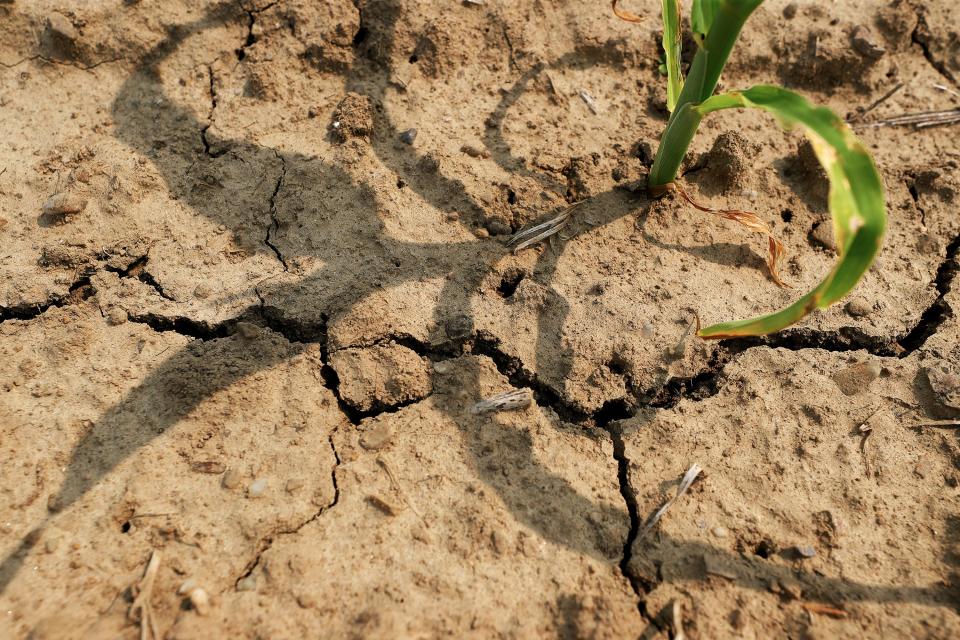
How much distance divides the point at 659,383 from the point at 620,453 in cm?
23

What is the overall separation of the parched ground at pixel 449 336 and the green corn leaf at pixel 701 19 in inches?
19.5

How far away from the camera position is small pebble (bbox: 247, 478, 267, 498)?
155cm

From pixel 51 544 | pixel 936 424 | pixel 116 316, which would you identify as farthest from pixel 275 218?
pixel 936 424

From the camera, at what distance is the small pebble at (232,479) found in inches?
61.4

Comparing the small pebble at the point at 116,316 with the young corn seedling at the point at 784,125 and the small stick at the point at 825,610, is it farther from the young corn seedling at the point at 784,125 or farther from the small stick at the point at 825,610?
the small stick at the point at 825,610

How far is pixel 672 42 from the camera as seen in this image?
1861mm

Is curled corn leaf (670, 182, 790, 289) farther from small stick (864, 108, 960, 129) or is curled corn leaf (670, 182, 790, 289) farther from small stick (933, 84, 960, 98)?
small stick (933, 84, 960, 98)

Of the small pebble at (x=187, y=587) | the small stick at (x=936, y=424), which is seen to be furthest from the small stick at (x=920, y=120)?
the small pebble at (x=187, y=587)

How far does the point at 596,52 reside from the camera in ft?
7.77

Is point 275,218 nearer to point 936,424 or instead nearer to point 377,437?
point 377,437

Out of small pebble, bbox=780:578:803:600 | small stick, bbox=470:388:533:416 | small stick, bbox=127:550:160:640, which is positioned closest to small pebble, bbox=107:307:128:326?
small stick, bbox=127:550:160:640

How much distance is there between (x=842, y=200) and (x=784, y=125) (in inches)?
9.2

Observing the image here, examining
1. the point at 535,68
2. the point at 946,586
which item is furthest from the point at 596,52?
the point at 946,586

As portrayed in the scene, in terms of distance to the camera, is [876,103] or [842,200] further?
[876,103]
